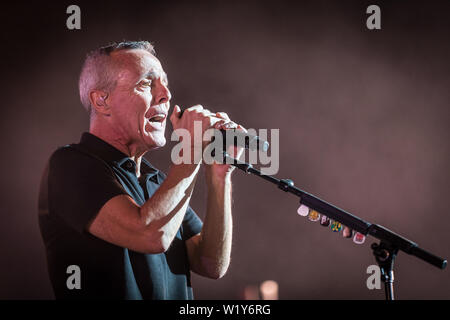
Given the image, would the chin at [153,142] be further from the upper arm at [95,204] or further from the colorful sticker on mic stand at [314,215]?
the colorful sticker on mic stand at [314,215]

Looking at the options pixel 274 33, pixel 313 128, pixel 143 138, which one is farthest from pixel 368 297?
pixel 143 138

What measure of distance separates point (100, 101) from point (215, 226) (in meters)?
0.54

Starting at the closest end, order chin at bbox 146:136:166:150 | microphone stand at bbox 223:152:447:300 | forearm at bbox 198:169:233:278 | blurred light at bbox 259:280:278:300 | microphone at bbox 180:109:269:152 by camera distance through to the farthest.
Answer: microphone stand at bbox 223:152:447:300, microphone at bbox 180:109:269:152, chin at bbox 146:136:166:150, forearm at bbox 198:169:233:278, blurred light at bbox 259:280:278:300

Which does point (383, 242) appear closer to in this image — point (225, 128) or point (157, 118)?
point (225, 128)

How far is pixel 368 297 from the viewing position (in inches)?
111

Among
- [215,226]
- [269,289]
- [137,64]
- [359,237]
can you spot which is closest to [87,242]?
[215,226]

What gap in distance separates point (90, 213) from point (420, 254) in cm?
78

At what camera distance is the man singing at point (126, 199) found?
41.7 inches

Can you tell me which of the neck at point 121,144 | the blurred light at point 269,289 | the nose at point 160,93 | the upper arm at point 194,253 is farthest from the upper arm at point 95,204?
the blurred light at point 269,289

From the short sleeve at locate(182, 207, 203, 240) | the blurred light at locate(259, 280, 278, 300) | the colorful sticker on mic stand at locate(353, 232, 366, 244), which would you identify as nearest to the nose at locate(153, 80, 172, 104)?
the short sleeve at locate(182, 207, 203, 240)

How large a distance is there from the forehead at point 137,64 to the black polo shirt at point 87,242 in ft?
0.96

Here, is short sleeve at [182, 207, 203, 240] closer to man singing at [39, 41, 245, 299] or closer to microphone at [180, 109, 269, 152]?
man singing at [39, 41, 245, 299]

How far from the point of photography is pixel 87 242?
3.70 feet

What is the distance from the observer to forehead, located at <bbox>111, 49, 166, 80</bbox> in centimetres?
136
